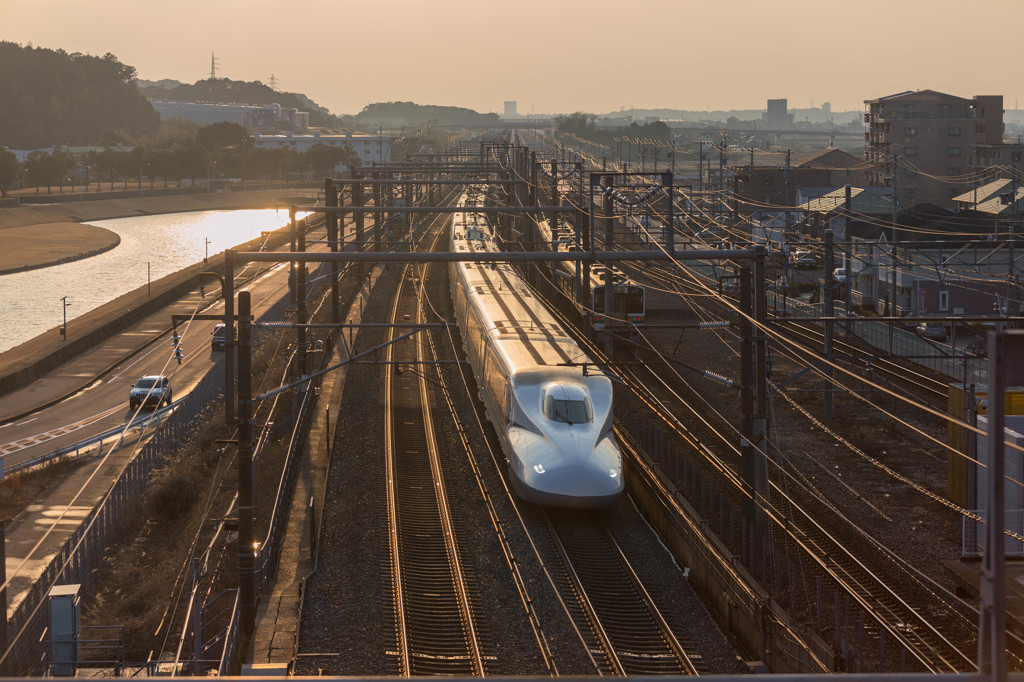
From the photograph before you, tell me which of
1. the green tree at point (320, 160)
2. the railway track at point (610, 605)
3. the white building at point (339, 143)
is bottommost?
the railway track at point (610, 605)

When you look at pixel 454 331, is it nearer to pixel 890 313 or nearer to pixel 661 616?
pixel 890 313

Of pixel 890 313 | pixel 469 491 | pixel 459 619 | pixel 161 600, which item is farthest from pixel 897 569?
pixel 890 313

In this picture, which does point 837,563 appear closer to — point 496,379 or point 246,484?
point 496,379

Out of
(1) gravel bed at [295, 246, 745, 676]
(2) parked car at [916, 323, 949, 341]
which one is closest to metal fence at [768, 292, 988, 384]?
(2) parked car at [916, 323, 949, 341]

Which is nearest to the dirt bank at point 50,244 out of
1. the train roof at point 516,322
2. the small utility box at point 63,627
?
the train roof at point 516,322

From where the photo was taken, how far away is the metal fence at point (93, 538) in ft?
33.1

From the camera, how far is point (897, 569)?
12.2m

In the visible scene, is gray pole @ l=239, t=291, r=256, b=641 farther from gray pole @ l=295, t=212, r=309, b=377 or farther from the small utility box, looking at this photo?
gray pole @ l=295, t=212, r=309, b=377

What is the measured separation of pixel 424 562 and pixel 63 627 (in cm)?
442

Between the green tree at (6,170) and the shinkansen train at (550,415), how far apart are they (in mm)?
78068

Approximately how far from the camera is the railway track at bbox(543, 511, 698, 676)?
992cm

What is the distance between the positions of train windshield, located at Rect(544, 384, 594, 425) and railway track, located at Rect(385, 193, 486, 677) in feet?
6.77

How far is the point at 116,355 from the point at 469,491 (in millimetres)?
21719

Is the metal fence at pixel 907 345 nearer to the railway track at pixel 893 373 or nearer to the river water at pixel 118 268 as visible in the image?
the railway track at pixel 893 373
